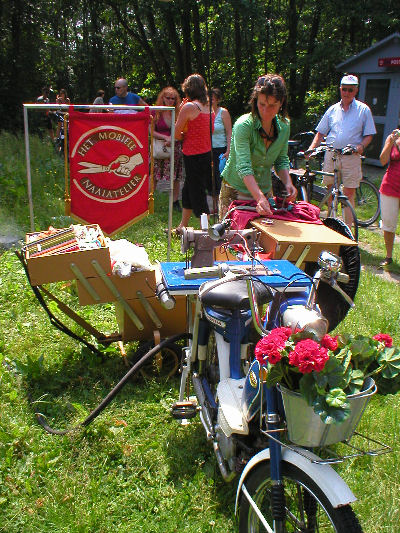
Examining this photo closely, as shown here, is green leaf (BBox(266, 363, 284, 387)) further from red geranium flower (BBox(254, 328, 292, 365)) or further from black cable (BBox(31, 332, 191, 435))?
black cable (BBox(31, 332, 191, 435))

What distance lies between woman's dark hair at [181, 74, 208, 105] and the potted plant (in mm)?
4929

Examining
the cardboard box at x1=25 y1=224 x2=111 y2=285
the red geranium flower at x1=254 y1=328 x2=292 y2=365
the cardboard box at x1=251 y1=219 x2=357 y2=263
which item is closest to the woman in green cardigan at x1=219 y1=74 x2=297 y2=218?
the cardboard box at x1=251 y1=219 x2=357 y2=263

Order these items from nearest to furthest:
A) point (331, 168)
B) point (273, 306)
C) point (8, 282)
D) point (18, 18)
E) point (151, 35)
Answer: point (273, 306) < point (8, 282) < point (331, 168) < point (18, 18) < point (151, 35)

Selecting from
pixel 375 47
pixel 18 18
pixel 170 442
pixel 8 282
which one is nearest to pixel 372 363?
pixel 170 442

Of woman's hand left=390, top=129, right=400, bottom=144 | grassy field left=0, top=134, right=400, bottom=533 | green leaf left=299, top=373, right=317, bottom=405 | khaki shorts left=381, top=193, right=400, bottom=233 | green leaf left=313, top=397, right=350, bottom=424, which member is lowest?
grassy field left=0, top=134, right=400, bottom=533

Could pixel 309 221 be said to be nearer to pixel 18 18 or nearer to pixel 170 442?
pixel 170 442

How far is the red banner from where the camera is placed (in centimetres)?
427

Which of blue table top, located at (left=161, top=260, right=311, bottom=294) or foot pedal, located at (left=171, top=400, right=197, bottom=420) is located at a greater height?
blue table top, located at (left=161, top=260, right=311, bottom=294)

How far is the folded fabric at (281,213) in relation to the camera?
3.67 m

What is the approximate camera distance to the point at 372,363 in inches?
71.8

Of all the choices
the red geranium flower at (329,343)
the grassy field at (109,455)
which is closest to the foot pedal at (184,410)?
the grassy field at (109,455)

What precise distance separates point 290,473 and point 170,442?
1365 millimetres

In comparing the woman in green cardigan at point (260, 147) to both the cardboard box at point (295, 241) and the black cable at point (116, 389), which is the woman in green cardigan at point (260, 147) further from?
the black cable at point (116, 389)

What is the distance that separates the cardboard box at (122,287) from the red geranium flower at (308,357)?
208 cm
